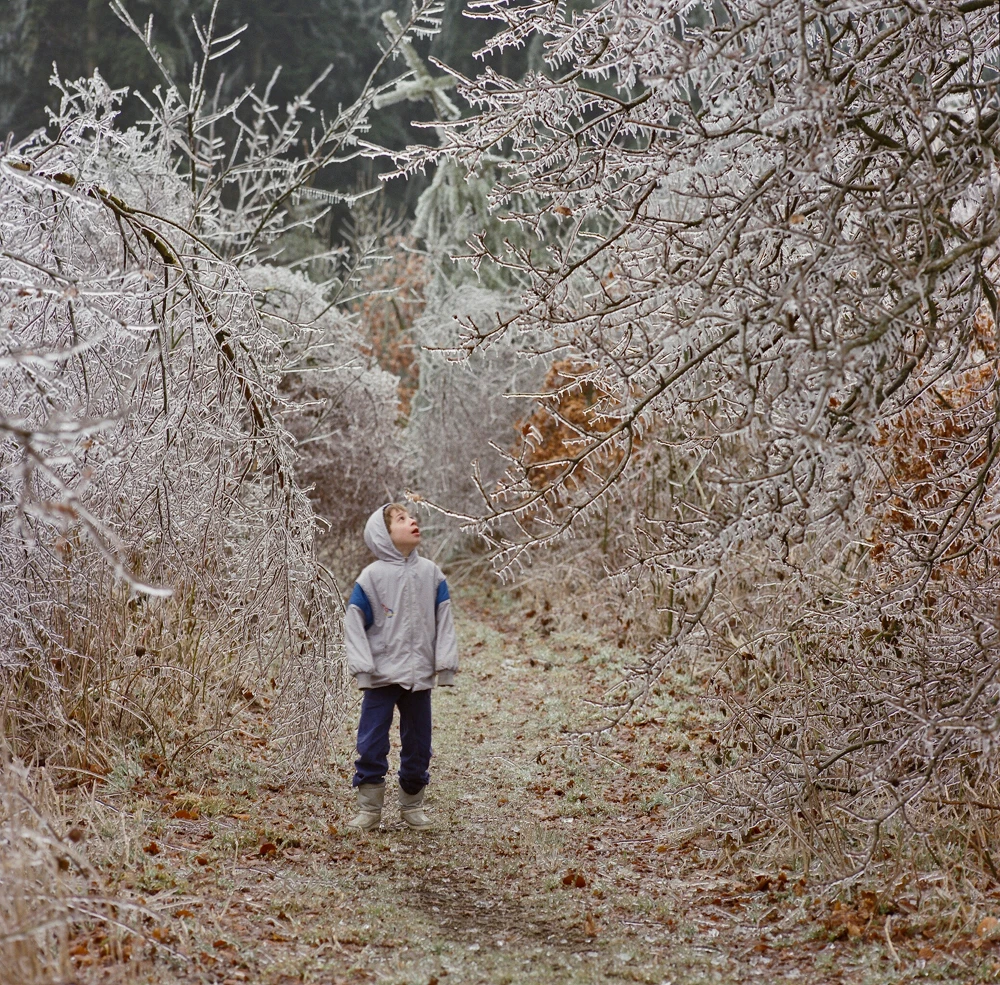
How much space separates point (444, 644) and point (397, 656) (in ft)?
0.84

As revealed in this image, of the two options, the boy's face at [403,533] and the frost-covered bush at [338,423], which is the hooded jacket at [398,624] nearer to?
the boy's face at [403,533]

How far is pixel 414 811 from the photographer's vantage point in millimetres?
5453

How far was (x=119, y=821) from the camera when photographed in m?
4.50

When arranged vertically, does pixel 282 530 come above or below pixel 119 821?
above

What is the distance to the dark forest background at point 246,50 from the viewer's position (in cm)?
2470

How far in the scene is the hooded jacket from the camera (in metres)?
5.33

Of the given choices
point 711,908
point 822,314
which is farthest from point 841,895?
point 822,314

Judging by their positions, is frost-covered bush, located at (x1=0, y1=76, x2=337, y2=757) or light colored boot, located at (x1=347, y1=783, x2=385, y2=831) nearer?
frost-covered bush, located at (x1=0, y1=76, x2=337, y2=757)

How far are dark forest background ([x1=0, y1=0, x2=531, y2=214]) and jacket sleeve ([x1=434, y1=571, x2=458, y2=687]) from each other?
66.0ft

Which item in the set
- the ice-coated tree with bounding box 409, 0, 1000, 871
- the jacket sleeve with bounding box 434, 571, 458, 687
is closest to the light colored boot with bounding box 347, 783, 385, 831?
the jacket sleeve with bounding box 434, 571, 458, 687

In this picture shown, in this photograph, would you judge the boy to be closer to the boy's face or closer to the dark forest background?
the boy's face

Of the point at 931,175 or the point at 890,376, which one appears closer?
the point at 931,175

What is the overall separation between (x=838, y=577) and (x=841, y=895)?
2.85 meters

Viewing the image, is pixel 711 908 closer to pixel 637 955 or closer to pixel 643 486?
pixel 637 955
